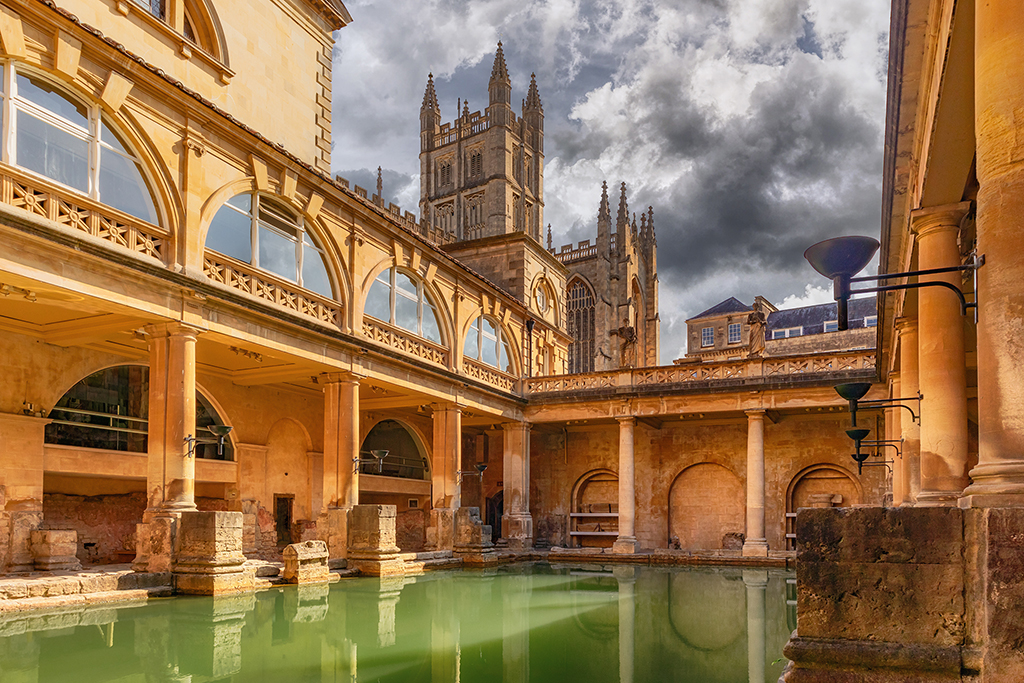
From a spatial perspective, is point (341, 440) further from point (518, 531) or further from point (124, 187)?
point (518, 531)

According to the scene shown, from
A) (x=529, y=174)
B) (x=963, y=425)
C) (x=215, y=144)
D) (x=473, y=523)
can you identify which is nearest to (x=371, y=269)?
(x=215, y=144)

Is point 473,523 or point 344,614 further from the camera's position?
point 473,523

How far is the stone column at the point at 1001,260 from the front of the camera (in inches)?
194

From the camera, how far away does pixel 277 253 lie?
1795 centimetres

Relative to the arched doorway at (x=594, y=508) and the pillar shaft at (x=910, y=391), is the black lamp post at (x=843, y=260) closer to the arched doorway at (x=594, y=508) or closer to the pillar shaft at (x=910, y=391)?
the pillar shaft at (x=910, y=391)

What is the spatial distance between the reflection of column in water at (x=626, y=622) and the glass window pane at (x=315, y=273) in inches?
371

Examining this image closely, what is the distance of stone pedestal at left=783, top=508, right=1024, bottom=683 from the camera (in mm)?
4801

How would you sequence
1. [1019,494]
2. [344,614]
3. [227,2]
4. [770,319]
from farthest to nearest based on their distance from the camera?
[770,319] < [227,2] < [344,614] < [1019,494]

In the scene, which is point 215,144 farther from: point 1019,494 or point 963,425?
point 1019,494

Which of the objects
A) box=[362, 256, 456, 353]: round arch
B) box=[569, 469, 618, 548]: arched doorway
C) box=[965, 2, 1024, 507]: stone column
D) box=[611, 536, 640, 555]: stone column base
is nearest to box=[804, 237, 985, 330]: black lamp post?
box=[965, 2, 1024, 507]: stone column

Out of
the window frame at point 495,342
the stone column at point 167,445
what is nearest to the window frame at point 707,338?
the window frame at point 495,342

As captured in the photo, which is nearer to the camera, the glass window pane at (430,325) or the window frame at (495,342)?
the glass window pane at (430,325)

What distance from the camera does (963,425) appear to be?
998 centimetres

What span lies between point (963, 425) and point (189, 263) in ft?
41.5
